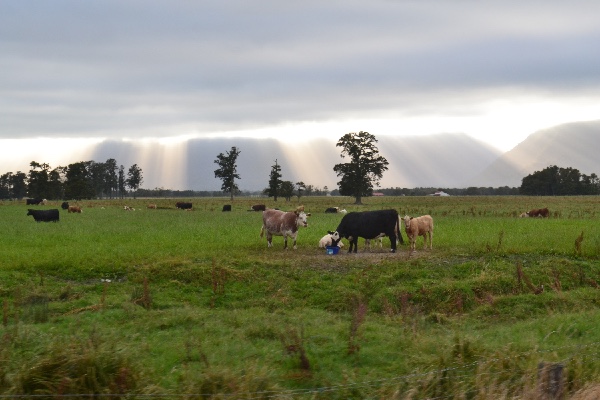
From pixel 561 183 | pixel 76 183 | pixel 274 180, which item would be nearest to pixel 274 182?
pixel 274 180

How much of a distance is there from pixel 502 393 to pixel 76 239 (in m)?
21.7

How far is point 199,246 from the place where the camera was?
22.3 metres

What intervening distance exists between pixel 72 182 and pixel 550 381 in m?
123

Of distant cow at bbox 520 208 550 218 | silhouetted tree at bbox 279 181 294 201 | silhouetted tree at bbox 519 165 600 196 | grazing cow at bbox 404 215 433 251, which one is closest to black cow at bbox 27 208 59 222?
grazing cow at bbox 404 215 433 251

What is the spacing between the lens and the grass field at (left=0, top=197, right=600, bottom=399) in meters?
7.01

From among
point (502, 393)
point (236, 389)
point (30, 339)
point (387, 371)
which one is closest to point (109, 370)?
point (236, 389)

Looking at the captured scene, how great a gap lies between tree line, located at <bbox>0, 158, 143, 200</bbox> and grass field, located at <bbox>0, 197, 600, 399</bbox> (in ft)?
330

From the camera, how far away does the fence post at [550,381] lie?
19.2 feet

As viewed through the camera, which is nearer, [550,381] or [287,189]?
[550,381]

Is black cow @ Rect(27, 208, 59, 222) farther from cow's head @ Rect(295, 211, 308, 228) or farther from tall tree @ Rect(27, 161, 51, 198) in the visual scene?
tall tree @ Rect(27, 161, 51, 198)

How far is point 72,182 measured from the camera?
390 ft

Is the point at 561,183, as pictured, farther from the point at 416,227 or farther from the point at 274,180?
the point at 416,227

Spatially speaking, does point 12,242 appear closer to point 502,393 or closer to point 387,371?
point 387,371

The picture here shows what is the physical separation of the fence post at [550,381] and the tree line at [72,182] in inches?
4691
